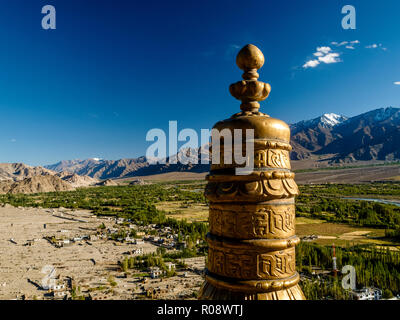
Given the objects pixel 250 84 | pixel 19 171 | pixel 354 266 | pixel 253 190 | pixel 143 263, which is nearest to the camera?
pixel 253 190

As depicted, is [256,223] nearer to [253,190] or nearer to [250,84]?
[253,190]

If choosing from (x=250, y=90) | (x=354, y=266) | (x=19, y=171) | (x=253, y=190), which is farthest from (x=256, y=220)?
(x=19, y=171)

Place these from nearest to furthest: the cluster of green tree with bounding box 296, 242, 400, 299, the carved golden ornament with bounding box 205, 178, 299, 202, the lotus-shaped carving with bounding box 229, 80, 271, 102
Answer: the carved golden ornament with bounding box 205, 178, 299, 202 < the lotus-shaped carving with bounding box 229, 80, 271, 102 < the cluster of green tree with bounding box 296, 242, 400, 299

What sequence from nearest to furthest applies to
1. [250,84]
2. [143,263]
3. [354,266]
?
[250,84], [354,266], [143,263]

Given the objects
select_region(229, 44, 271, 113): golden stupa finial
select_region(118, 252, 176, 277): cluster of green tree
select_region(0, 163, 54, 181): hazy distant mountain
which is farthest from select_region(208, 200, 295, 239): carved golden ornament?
select_region(0, 163, 54, 181): hazy distant mountain

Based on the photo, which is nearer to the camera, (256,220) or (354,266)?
(256,220)

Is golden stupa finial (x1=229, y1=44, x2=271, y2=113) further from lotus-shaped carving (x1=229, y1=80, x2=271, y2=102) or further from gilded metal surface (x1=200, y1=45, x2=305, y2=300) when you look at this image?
gilded metal surface (x1=200, y1=45, x2=305, y2=300)

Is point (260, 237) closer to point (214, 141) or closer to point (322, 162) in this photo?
point (214, 141)

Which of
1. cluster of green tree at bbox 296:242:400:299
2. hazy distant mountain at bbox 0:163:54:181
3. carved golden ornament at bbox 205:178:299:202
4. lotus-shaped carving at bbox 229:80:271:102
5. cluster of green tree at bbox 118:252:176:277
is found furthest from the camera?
hazy distant mountain at bbox 0:163:54:181
